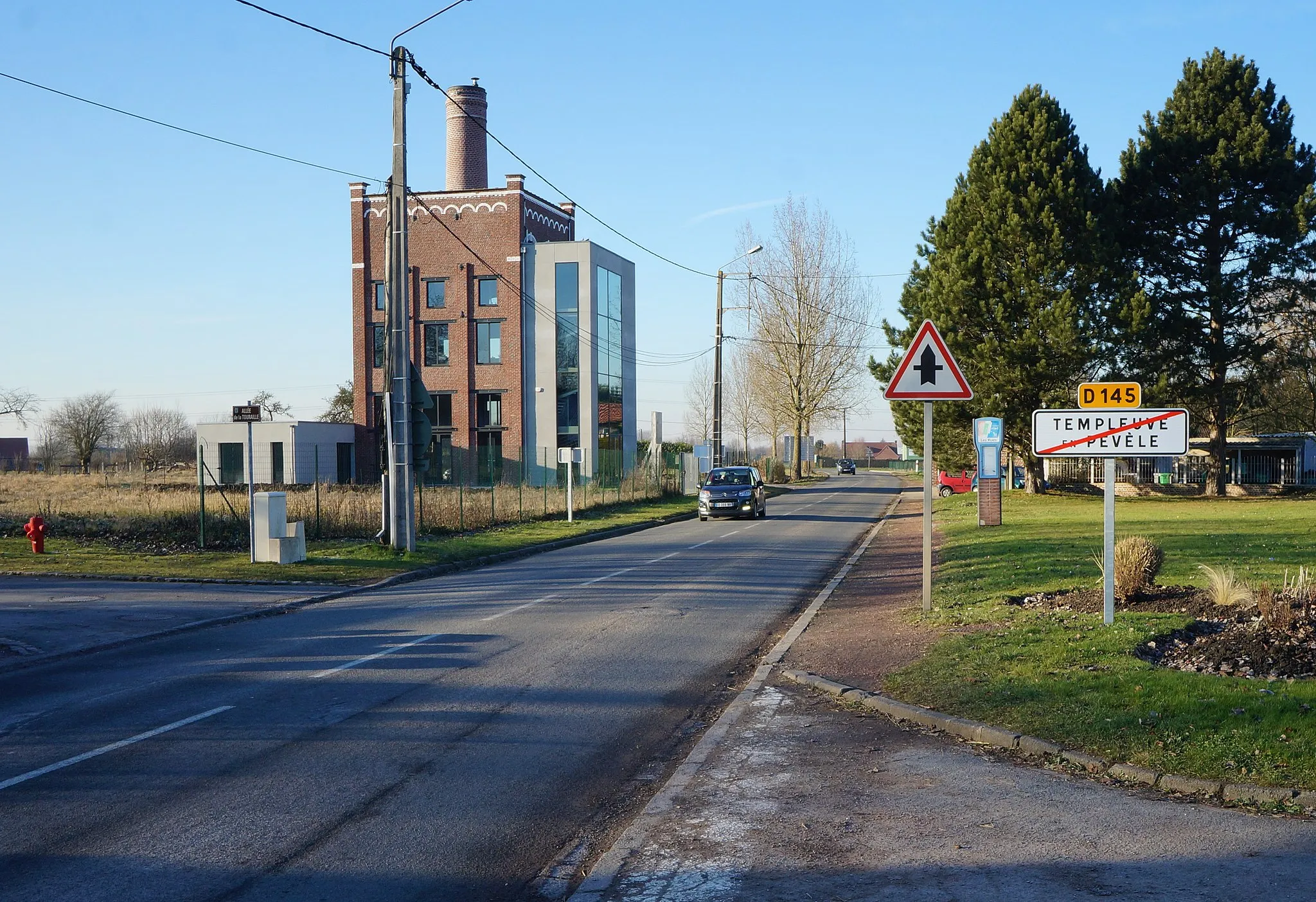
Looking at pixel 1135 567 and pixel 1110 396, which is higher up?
pixel 1110 396

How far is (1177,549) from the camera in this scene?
59.5 ft

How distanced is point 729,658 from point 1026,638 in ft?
8.92

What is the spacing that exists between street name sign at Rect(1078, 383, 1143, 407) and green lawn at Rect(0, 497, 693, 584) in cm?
1163

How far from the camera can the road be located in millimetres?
5016

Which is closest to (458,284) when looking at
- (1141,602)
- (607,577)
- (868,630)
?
(607,577)

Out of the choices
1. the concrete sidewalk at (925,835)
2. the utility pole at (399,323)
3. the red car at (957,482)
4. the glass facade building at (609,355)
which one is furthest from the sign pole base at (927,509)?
the glass facade building at (609,355)

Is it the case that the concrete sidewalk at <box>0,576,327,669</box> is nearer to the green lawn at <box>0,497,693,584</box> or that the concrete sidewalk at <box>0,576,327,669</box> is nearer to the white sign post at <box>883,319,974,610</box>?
the green lawn at <box>0,497,693,584</box>

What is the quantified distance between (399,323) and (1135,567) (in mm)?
13453

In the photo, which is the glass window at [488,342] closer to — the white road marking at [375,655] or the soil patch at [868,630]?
the soil patch at [868,630]

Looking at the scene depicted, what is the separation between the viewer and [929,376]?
1125 centimetres

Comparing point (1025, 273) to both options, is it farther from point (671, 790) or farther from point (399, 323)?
point (671, 790)

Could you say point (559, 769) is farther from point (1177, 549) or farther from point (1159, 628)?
point (1177, 549)

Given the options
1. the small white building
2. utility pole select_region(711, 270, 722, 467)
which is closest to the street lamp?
utility pole select_region(711, 270, 722, 467)

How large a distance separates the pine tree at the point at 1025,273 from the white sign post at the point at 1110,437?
28.4 metres
